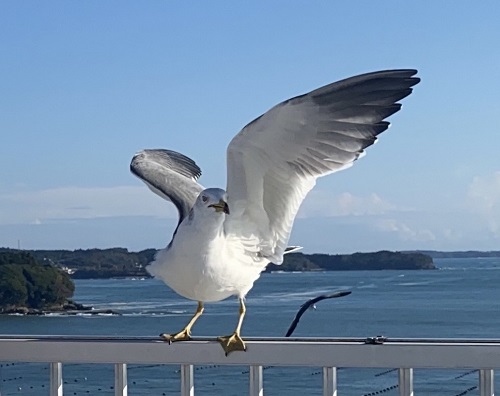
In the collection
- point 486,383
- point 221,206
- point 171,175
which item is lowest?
point 486,383

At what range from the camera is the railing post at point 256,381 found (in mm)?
2258

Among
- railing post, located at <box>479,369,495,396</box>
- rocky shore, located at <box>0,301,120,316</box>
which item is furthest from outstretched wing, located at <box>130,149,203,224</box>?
rocky shore, located at <box>0,301,120,316</box>

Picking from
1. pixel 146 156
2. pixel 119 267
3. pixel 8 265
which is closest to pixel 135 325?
pixel 8 265

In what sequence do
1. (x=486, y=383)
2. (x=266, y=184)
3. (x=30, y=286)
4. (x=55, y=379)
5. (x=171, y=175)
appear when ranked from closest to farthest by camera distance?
(x=486, y=383)
(x=55, y=379)
(x=266, y=184)
(x=171, y=175)
(x=30, y=286)

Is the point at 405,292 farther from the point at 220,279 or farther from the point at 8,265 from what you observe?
the point at 220,279

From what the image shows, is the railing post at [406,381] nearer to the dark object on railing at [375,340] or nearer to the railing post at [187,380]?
the dark object on railing at [375,340]

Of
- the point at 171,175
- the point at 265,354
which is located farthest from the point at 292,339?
the point at 171,175

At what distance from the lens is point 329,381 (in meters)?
2.21

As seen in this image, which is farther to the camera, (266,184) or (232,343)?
(266,184)

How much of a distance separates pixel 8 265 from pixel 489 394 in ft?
54.8

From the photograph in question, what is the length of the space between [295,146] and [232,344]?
537 millimetres

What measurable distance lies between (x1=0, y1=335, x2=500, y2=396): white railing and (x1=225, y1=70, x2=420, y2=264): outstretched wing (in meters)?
0.33

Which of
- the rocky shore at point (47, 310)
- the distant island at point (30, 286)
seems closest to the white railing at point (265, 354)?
the distant island at point (30, 286)

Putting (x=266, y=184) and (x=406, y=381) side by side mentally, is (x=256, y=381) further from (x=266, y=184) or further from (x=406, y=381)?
(x=266, y=184)
